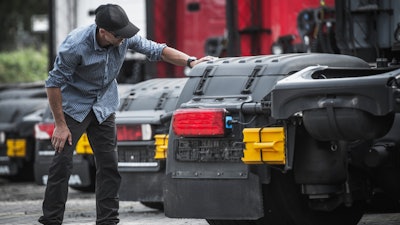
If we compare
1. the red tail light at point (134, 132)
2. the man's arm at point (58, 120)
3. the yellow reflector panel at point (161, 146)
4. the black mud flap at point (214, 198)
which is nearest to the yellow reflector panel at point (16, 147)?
the red tail light at point (134, 132)

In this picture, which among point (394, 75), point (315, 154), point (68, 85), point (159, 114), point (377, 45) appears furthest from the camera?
point (159, 114)

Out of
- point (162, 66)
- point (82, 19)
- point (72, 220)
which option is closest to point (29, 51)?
point (82, 19)

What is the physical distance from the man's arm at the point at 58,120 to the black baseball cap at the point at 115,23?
0.53m

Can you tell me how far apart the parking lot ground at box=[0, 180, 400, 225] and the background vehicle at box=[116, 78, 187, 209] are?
307mm

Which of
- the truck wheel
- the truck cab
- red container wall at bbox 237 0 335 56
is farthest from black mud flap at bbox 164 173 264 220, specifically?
red container wall at bbox 237 0 335 56

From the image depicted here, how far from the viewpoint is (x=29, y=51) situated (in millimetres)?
40094

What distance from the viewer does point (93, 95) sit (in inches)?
311

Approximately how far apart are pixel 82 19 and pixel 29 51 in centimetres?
2378

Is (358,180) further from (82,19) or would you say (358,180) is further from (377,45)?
(82,19)

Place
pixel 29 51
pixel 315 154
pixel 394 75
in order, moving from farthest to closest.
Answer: pixel 29 51 → pixel 315 154 → pixel 394 75

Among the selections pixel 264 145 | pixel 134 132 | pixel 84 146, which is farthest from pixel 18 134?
pixel 264 145

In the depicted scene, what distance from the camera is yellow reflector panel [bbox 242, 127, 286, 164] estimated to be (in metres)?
6.57

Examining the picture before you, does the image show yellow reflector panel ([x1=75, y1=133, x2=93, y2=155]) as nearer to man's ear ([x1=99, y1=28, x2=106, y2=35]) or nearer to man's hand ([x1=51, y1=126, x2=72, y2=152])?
man's hand ([x1=51, y1=126, x2=72, y2=152])

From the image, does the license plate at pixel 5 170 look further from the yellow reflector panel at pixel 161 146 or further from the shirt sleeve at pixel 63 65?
the shirt sleeve at pixel 63 65
